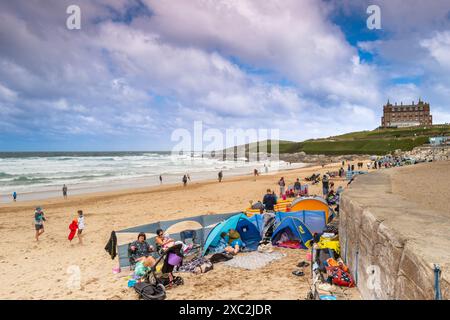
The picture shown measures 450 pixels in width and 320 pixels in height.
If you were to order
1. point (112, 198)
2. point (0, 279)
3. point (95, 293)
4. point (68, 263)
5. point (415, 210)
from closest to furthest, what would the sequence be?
point (415, 210)
point (95, 293)
point (0, 279)
point (68, 263)
point (112, 198)

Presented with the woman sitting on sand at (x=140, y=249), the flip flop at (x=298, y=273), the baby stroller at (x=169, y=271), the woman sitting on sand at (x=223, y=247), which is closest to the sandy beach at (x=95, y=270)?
the flip flop at (x=298, y=273)

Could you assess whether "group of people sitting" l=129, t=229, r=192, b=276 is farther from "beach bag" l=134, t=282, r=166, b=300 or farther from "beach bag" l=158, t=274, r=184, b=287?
"beach bag" l=134, t=282, r=166, b=300

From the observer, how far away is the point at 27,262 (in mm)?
10789

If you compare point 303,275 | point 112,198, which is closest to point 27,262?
point 303,275

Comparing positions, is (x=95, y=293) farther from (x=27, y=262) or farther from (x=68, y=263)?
(x=27, y=262)

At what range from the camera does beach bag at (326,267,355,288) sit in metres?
6.62

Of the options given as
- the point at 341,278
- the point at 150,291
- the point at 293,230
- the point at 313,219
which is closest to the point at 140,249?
the point at 150,291

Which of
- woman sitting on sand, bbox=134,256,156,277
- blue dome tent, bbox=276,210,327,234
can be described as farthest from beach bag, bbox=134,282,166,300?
blue dome tent, bbox=276,210,327,234

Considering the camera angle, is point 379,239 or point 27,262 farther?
point 27,262

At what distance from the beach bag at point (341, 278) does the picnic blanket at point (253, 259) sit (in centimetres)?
248

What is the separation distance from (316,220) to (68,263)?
29.5 ft

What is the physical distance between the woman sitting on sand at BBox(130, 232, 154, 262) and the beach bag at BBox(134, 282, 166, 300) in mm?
1880

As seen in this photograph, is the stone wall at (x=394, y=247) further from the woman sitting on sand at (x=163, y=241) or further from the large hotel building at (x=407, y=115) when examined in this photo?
the large hotel building at (x=407, y=115)

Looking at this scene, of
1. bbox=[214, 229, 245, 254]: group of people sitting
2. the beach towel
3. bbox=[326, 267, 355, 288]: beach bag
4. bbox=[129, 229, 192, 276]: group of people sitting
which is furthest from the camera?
the beach towel
